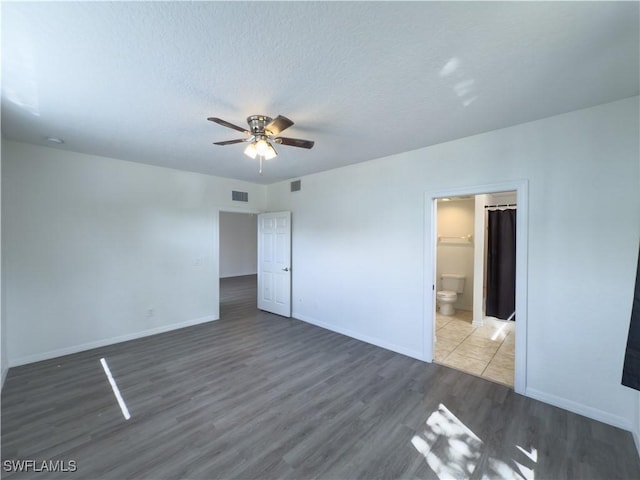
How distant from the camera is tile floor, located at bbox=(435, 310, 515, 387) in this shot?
3088 mm

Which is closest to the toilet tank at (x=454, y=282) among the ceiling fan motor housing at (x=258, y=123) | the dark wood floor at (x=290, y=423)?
the dark wood floor at (x=290, y=423)

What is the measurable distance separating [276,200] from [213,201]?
122cm

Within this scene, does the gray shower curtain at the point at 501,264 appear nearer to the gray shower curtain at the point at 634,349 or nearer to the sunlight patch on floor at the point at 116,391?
the gray shower curtain at the point at 634,349

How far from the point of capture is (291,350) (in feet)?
11.9

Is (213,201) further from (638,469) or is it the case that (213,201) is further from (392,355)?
(638,469)

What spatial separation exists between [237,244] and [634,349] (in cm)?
1003

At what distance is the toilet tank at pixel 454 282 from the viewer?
5.30m

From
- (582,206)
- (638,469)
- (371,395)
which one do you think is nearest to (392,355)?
(371,395)

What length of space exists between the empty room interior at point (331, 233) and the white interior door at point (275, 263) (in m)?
0.82

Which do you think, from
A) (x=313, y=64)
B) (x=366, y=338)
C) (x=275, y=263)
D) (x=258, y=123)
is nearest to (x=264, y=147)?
(x=258, y=123)

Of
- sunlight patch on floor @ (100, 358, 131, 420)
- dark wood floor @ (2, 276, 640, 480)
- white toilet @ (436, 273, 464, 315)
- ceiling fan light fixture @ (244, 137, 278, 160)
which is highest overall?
ceiling fan light fixture @ (244, 137, 278, 160)

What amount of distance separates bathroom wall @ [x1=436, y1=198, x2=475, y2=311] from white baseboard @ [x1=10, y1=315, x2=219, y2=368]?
4.91 meters

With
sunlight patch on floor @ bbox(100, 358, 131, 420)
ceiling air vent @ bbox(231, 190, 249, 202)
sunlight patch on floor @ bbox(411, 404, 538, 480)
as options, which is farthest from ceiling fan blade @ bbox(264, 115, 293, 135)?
ceiling air vent @ bbox(231, 190, 249, 202)

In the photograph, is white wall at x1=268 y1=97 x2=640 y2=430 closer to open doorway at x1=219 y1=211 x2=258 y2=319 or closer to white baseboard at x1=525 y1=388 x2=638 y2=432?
white baseboard at x1=525 y1=388 x2=638 y2=432
